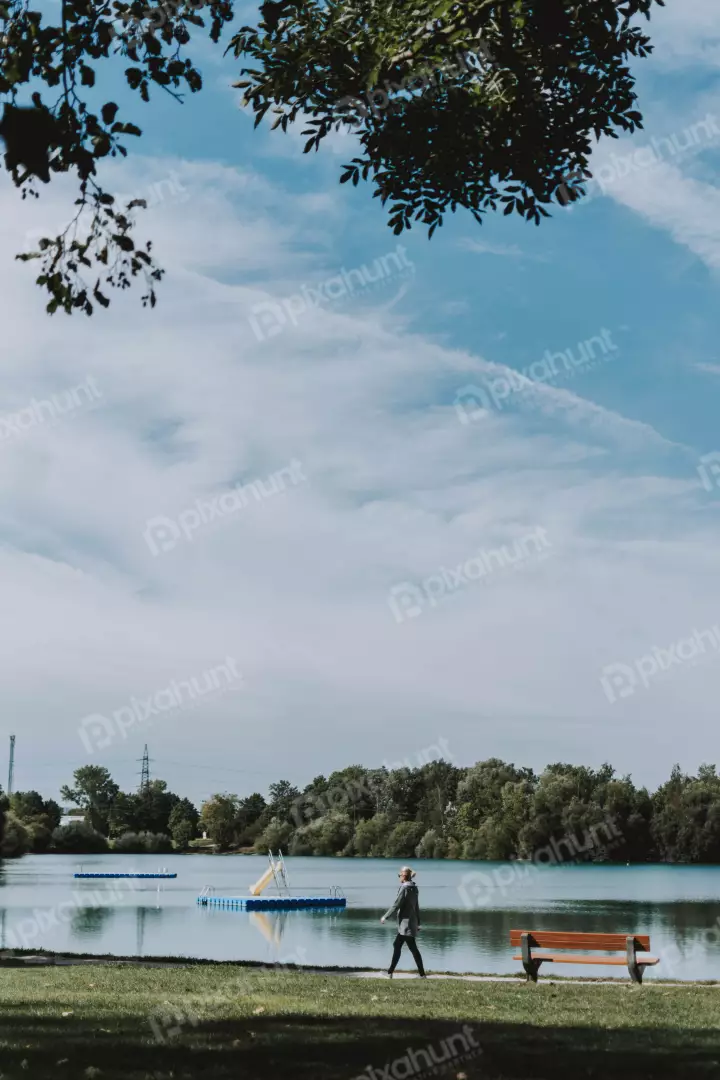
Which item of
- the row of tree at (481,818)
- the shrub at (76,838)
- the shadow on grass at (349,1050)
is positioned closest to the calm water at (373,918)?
the row of tree at (481,818)

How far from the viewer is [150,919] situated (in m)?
47.9

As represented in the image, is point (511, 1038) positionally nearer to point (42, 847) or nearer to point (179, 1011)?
point (179, 1011)

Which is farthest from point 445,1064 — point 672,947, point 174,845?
point 174,845

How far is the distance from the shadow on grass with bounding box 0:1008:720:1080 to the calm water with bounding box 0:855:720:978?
1594 cm

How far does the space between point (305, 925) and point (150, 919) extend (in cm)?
729

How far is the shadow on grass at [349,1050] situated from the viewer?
28.1ft

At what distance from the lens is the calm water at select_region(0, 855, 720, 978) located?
3200 cm
